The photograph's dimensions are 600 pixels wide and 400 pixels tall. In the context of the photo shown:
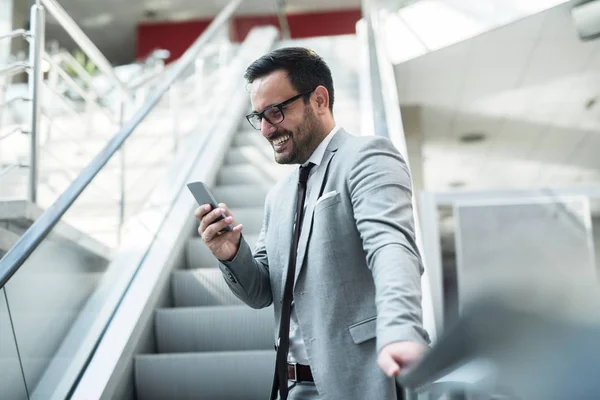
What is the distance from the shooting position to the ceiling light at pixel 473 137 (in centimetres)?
859

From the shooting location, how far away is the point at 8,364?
2.21 m

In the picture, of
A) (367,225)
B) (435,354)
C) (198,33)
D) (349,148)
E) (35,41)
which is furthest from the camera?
(198,33)

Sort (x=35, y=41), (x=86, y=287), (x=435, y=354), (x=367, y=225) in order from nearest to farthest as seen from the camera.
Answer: (x=435, y=354), (x=367, y=225), (x=86, y=287), (x=35, y=41)

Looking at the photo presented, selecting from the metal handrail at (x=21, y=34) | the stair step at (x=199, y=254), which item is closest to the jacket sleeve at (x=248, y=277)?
the stair step at (x=199, y=254)

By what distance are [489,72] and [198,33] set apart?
9106 mm

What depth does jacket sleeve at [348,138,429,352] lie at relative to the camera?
1165 millimetres

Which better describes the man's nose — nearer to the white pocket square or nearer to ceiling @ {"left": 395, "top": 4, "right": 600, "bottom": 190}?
the white pocket square

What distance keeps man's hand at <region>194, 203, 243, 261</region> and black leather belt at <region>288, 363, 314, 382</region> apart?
306mm

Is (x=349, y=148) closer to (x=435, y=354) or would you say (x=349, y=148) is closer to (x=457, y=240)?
(x=435, y=354)

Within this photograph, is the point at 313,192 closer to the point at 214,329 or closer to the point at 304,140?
the point at 304,140

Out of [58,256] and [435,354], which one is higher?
[58,256]

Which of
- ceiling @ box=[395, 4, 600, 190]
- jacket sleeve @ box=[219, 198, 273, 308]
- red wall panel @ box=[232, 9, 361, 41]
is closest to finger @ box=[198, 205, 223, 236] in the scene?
jacket sleeve @ box=[219, 198, 273, 308]

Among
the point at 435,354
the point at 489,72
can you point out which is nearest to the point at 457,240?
the point at 489,72

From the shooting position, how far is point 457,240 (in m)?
6.59
